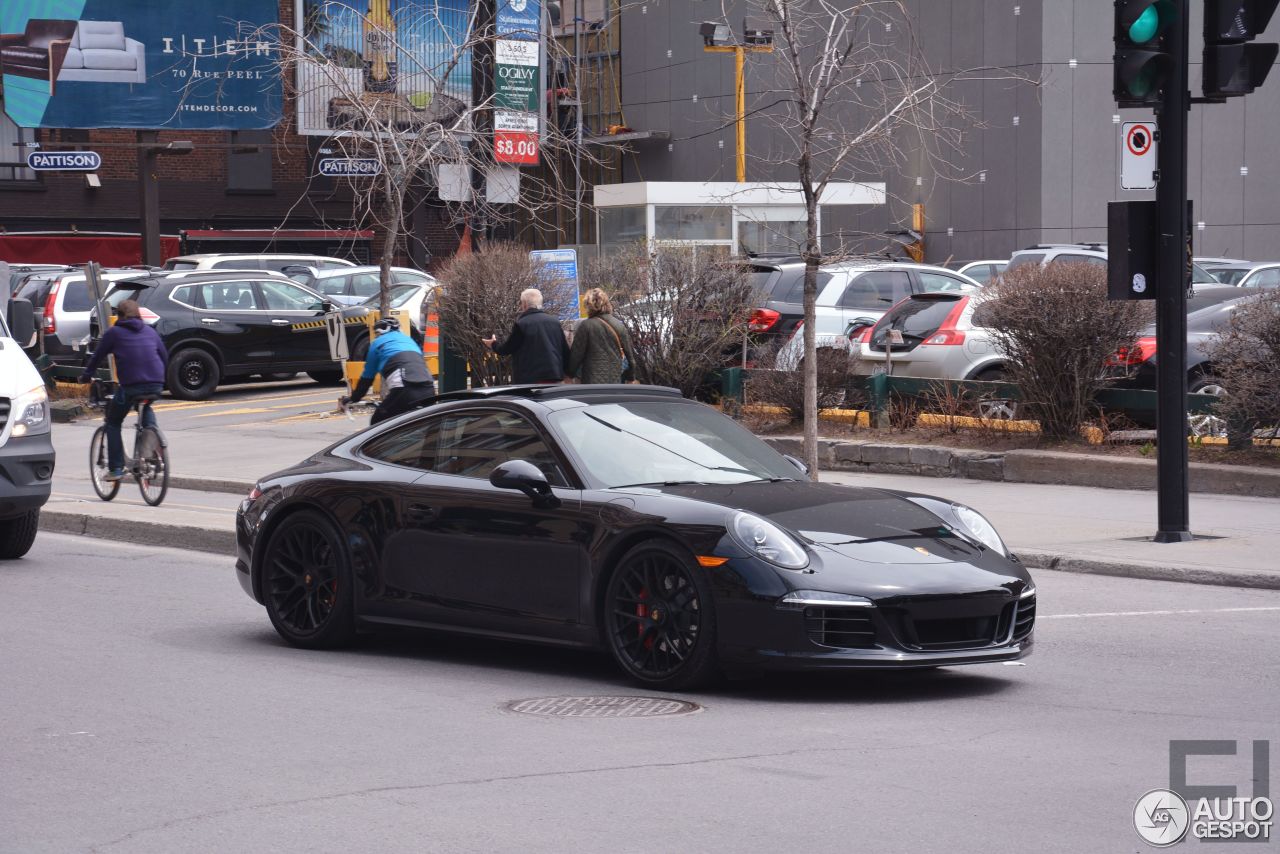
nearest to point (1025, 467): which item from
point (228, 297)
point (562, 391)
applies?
point (562, 391)

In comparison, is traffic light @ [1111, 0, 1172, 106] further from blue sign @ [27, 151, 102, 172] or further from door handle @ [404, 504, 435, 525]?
blue sign @ [27, 151, 102, 172]

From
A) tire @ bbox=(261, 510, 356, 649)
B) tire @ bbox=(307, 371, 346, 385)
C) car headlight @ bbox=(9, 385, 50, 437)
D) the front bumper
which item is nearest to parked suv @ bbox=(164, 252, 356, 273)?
tire @ bbox=(307, 371, 346, 385)

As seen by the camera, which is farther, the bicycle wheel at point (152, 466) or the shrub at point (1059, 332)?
the bicycle wheel at point (152, 466)

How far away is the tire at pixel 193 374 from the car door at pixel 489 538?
63.7 feet

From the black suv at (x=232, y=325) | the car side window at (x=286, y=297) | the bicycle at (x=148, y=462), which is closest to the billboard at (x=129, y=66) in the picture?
the car side window at (x=286, y=297)

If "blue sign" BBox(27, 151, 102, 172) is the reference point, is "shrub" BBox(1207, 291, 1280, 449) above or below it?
below

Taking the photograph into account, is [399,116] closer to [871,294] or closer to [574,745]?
[871,294]

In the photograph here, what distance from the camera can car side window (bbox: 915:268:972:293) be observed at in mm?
20062

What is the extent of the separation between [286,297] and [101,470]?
1194 cm

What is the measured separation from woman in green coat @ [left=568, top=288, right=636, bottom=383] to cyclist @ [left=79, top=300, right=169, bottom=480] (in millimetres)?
3942

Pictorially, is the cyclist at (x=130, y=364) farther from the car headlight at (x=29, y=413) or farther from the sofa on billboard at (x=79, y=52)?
the sofa on billboard at (x=79, y=52)

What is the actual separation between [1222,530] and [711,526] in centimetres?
631

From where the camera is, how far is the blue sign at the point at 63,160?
142ft

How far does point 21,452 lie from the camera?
12.0 m
